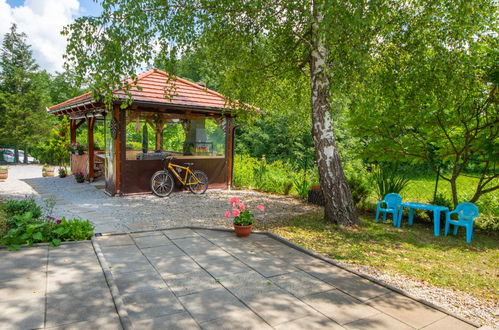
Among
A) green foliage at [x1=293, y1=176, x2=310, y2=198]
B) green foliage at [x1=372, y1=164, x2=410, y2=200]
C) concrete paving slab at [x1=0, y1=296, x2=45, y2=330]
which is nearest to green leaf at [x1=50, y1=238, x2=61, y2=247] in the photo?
concrete paving slab at [x1=0, y1=296, x2=45, y2=330]

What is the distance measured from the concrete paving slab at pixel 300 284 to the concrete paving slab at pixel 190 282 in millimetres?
717

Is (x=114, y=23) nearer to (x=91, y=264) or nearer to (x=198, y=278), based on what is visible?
(x=91, y=264)

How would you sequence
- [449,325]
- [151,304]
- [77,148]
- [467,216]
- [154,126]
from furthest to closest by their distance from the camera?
[154,126]
[77,148]
[467,216]
[151,304]
[449,325]

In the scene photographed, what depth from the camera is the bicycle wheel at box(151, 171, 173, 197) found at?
905 centimetres

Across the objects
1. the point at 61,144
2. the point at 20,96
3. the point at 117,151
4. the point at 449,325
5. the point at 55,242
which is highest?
the point at 20,96

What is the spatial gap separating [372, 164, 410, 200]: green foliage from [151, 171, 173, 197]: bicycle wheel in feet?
18.4

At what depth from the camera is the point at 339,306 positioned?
3.12m

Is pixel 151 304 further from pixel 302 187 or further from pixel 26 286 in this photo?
pixel 302 187

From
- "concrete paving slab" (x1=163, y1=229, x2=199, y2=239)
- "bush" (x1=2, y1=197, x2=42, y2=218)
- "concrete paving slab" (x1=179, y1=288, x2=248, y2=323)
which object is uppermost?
"bush" (x1=2, y1=197, x2=42, y2=218)

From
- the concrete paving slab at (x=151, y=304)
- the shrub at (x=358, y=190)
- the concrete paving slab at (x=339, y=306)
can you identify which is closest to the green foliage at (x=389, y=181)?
the shrub at (x=358, y=190)

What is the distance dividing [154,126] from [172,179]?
3.89 metres

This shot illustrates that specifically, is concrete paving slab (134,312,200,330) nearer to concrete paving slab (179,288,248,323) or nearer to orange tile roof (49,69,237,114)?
concrete paving slab (179,288,248,323)

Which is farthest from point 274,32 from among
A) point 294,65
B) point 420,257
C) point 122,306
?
point 122,306

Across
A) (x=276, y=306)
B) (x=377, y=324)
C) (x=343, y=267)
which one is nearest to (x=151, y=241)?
(x=276, y=306)
